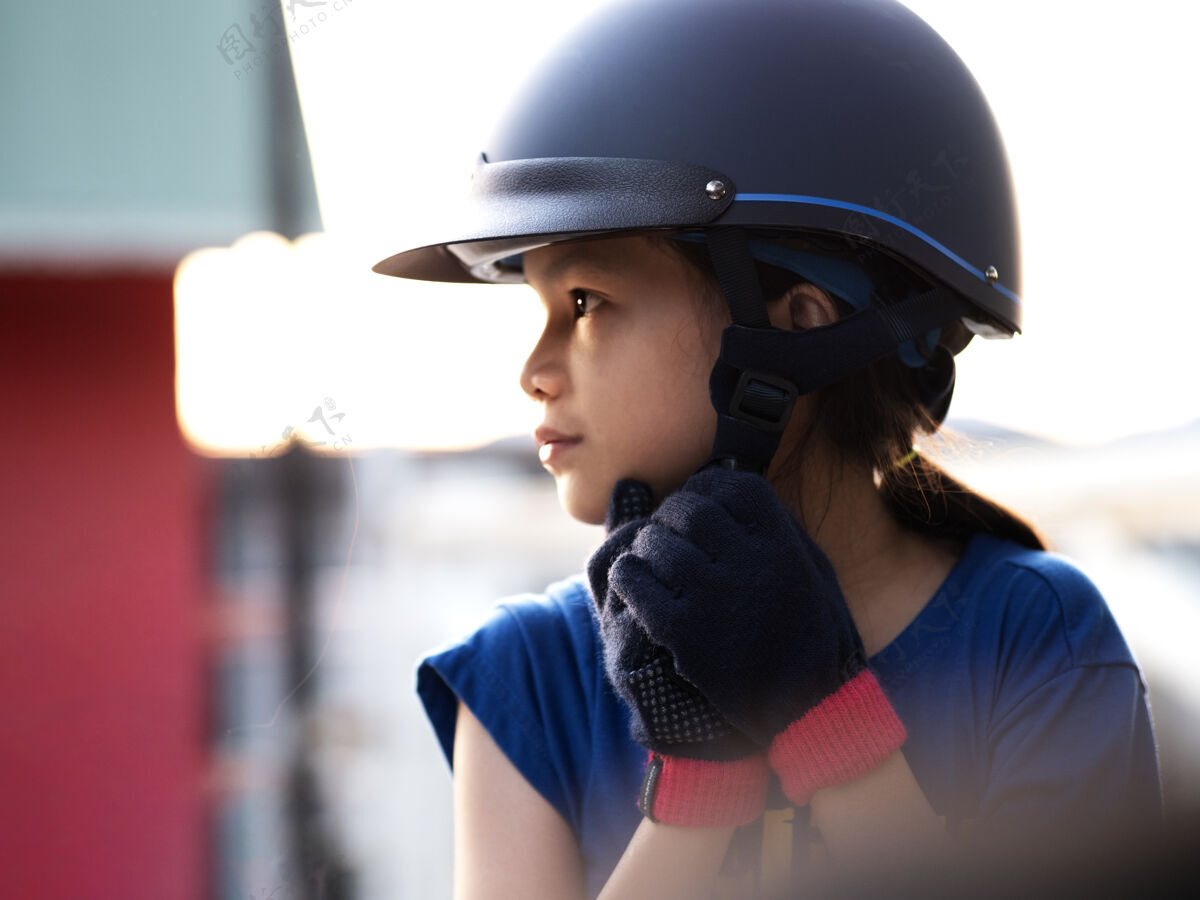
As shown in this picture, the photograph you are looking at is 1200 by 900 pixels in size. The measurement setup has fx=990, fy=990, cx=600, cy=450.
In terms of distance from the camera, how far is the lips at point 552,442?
0.87 m

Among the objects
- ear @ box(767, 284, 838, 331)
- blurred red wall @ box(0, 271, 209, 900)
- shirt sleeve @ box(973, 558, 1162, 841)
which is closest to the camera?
blurred red wall @ box(0, 271, 209, 900)

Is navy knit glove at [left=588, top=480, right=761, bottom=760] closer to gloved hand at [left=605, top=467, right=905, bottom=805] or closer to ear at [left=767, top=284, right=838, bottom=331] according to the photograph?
gloved hand at [left=605, top=467, right=905, bottom=805]

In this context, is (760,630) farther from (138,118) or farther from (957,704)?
(138,118)

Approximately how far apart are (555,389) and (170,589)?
13.8 inches

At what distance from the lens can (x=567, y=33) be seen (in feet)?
3.16

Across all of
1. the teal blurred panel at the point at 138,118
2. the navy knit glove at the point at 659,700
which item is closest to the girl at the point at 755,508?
the navy knit glove at the point at 659,700

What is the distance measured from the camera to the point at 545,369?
34.1 inches

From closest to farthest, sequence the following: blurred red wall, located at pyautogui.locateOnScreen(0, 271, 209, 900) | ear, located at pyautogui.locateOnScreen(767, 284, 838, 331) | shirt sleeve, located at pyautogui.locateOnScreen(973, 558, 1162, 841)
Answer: blurred red wall, located at pyautogui.locateOnScreen(0, 271, 209, 900) → shirt sleeve, located at pyautogui.locateOnScreen(973, 558, 1162, 841) → ear, located at pyautogui.locateOnScreen(767, 284, 838, 331)

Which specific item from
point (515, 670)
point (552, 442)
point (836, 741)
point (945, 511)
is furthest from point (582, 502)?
point (945, 511)

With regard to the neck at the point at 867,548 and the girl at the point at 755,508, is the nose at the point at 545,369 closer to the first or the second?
the girl at the point at 755,508

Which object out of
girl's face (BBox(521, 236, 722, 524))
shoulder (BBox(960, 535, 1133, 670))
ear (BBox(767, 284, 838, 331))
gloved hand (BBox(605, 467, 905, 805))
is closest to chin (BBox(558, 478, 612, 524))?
girl's face (BBox(521, 236, 722, 524))

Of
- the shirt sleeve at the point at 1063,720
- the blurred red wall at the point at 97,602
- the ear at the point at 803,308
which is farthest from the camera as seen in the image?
the ear at the point at 803,308

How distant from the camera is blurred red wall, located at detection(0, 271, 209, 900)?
66 cm

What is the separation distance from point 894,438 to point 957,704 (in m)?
0.27
